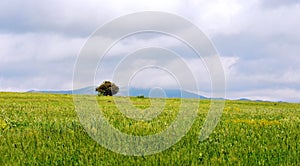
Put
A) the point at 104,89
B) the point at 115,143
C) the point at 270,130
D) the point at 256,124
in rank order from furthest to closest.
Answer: the point at 104,89, the point at 256,124, the point at 270,130, the point at 115,143

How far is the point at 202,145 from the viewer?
494 inches

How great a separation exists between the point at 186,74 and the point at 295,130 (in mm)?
4848

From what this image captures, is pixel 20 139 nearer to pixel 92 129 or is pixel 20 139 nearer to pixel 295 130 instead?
pixel 92 129

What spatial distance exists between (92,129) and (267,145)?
5571 mm

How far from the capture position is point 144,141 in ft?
42.1

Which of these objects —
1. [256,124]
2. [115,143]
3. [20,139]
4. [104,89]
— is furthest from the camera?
[104,89]

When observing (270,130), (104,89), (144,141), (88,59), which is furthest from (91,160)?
(104,89)

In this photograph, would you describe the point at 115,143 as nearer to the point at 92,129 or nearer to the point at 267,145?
the point at 92,129

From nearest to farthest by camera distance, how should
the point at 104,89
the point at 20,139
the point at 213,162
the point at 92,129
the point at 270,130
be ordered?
the point at 213,162
the point at 20,139
the point at 92,129
the point at 270,130
the point at 104,89

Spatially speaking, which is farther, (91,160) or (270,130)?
(270,130)

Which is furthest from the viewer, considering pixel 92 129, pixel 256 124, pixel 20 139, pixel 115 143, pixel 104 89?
pixel 104 89

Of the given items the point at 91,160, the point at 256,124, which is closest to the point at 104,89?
the point at 256,124

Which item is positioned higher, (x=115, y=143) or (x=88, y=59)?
(x=88, y=59)

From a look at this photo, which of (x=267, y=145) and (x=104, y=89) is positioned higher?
(x=104, y=89)
